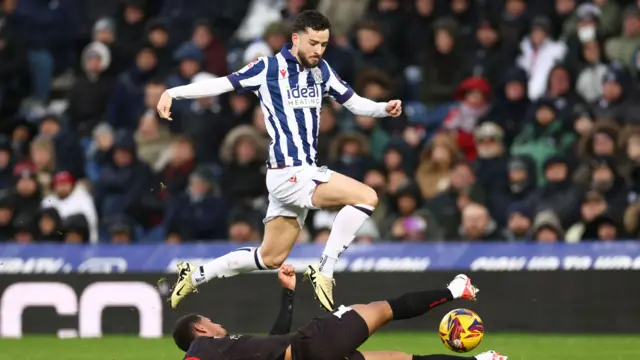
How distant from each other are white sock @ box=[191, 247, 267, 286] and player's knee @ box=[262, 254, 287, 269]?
0.16 feet

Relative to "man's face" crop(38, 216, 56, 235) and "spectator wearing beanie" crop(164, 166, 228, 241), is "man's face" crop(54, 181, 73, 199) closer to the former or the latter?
"man's face" crop(38, 216, 56, 235)

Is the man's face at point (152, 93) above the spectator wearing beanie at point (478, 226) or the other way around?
above

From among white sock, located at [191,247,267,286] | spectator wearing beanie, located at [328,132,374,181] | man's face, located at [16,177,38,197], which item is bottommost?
white sock, located at [191,247,267,286]

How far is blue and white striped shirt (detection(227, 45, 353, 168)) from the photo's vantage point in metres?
12.4

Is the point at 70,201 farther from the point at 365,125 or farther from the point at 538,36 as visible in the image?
the point at 538,36

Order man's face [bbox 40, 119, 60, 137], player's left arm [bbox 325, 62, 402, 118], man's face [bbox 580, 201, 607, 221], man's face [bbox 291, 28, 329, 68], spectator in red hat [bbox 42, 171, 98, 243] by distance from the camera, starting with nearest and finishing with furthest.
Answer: man's face [bbox 291, 28, 329, 68] < player's left arm [bbox 325, 62, 402, 118] < man's face [bbox 580, 201, 607, 221] < spectator in red hat [bbox 42, 171, 98, 243] < man's face [bbox 40, 119, 60, 137]

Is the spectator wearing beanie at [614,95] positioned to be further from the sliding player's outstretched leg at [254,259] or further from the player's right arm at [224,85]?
the player's right arm at [224,85]

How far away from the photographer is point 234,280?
54.6ft

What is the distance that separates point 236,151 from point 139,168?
53.1 inches

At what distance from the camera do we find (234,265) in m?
13.1

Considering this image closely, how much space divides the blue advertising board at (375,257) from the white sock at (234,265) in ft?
10.7

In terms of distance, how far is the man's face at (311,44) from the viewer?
1221 cm

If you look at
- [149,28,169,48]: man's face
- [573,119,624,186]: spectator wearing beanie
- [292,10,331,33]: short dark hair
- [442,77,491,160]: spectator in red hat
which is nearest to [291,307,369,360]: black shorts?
[292,10,331,33]: short dark hair

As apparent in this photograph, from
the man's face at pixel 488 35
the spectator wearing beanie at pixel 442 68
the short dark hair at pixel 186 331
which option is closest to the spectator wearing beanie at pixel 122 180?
the spectator wearing beanie at pixel 442 68
